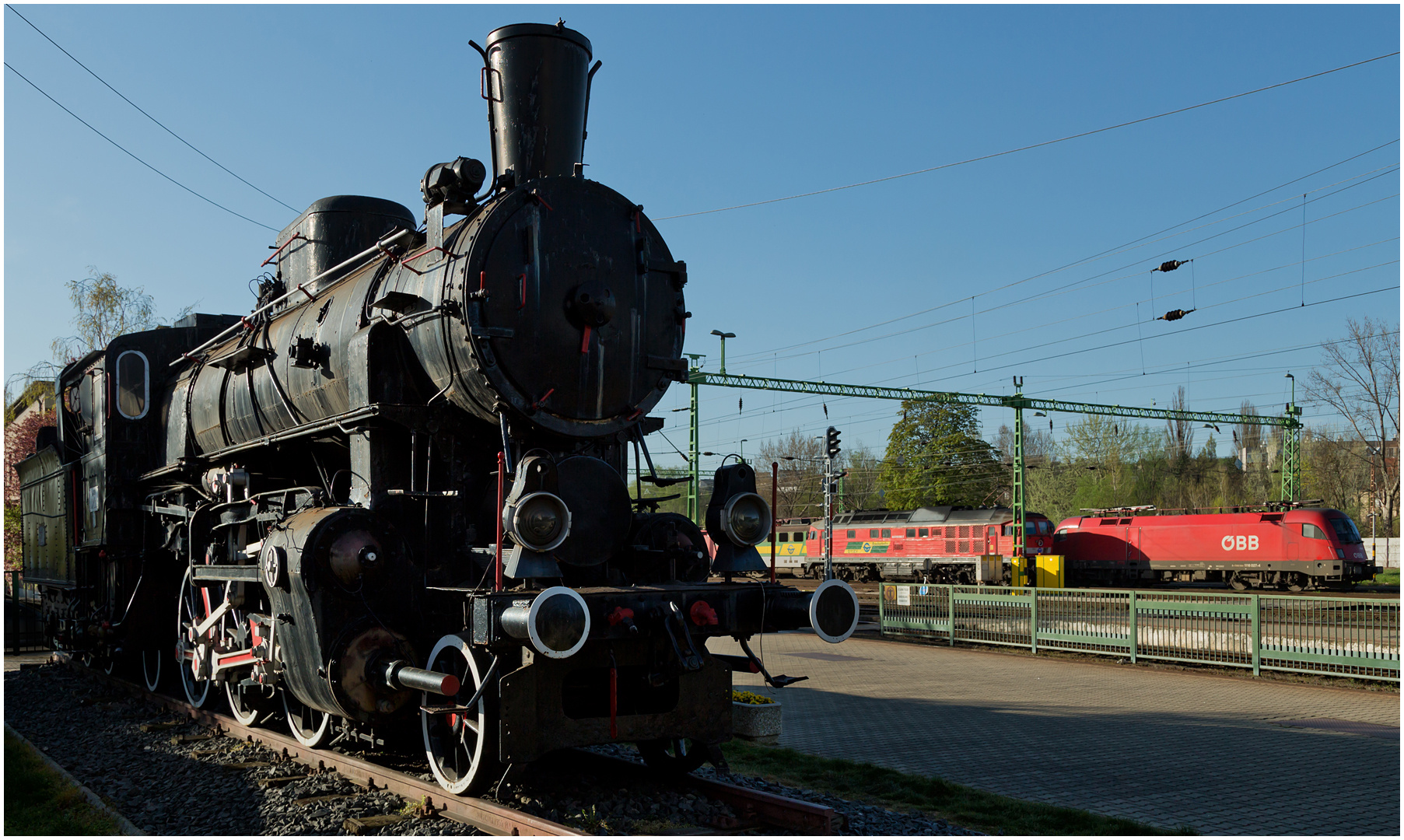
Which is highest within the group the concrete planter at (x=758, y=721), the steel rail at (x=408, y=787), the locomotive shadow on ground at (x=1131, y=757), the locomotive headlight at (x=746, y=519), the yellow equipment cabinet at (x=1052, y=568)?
the locomotive headlight at (x=746, y=519)

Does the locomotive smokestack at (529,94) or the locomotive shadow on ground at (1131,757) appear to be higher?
the locomotive smokestack at (529,94)

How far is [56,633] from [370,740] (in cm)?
1042

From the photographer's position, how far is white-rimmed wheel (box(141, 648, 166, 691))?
37.2 feet

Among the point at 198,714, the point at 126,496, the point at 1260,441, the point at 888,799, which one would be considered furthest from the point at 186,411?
the point at 1260,441

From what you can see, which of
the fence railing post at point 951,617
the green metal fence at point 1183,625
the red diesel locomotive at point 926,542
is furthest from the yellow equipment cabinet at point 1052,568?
the fence railing post at point 951,617

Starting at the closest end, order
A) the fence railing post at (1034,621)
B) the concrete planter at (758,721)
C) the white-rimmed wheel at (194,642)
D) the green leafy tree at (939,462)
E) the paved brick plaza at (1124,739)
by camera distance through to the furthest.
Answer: the paved brick plaza at (1124,739) < the concrete planter at (758,721) < the white-rimmed wheel at (194,642) < the fence railing post at (1034,621) < the green leafy tree at (939,462)

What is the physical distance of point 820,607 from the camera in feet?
22.5

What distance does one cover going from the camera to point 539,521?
620 cm

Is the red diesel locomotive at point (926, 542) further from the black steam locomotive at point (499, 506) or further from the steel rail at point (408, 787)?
the black steam locomotive at point (499, 506)

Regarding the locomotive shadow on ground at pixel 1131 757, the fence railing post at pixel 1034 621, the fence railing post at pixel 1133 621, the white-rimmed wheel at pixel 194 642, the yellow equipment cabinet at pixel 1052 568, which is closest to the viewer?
the locomotive shadow on ground at pixel 1131 757

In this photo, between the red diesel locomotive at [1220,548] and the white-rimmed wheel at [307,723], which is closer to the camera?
the white-rimmed wheel at [307,723]

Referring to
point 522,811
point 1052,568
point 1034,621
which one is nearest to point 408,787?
point 522,811

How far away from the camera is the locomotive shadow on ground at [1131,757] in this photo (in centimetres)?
692

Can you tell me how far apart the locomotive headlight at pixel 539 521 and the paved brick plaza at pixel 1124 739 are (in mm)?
3841
